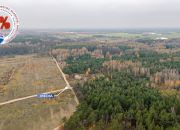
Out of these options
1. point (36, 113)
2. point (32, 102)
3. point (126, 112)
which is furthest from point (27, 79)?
point (126, 112)

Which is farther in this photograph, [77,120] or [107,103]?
[107,103]

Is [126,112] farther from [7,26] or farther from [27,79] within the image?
[27,79]

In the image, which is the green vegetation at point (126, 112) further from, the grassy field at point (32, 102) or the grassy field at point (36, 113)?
the grassy field at point (32, 102)

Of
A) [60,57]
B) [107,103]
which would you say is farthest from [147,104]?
[60,57]

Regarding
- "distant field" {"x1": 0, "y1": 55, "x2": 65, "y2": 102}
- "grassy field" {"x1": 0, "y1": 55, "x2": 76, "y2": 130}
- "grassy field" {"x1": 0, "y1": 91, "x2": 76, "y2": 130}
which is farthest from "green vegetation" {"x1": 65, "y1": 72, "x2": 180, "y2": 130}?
"distant field" {"x1": 0, "y1": 55, "x2": 65, "y2": 102}

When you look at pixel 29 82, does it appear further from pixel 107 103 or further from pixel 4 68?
pixel 107 103

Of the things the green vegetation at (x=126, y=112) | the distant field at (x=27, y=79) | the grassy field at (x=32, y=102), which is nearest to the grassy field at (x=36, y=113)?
the grassy field at (x=32, y=102)
